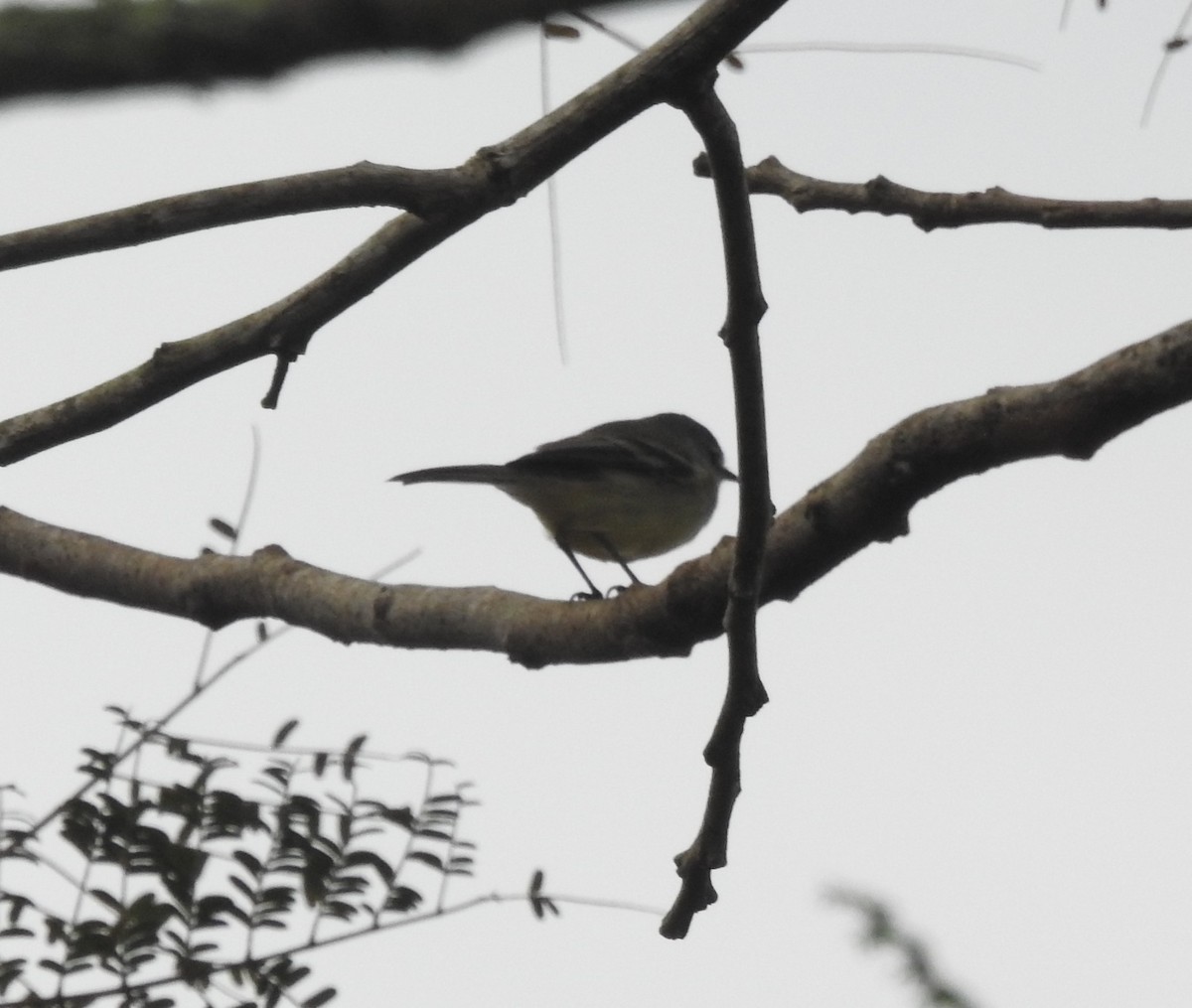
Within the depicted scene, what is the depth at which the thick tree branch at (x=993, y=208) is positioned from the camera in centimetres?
377

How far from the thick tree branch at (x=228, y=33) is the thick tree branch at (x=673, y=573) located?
115 cm

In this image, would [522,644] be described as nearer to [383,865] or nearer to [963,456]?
[383,865]

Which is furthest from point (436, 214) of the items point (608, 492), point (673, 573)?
point (608, 492)

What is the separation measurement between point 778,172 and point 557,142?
1.63 m

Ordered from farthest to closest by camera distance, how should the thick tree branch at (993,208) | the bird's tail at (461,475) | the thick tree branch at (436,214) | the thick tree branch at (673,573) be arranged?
the bird's tail at (461,475), the thick tree branch at (993,208), the thick tree branch at (436,214), the thick tree branch at (673,573)

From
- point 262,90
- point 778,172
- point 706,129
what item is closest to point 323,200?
point 706,129

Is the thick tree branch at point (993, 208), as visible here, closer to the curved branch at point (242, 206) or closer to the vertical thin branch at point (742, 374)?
the vertical thin branch at point (742, 374)

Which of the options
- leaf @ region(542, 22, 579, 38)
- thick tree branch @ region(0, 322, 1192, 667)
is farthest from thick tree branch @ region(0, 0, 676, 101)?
leaf @ region(542, 22, 579, 38)

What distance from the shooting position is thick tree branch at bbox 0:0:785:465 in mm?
2719

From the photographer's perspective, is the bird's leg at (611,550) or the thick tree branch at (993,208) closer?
the thick tree branch at (993,208)

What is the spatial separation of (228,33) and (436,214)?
3.50ft

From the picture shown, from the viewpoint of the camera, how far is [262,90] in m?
1.63

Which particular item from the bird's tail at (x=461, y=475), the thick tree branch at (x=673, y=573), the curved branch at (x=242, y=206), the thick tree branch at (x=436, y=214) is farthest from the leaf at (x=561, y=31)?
the bird's tail at (x=461, y=475)

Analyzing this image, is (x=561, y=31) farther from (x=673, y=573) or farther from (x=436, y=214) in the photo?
(x=673, y=573)
